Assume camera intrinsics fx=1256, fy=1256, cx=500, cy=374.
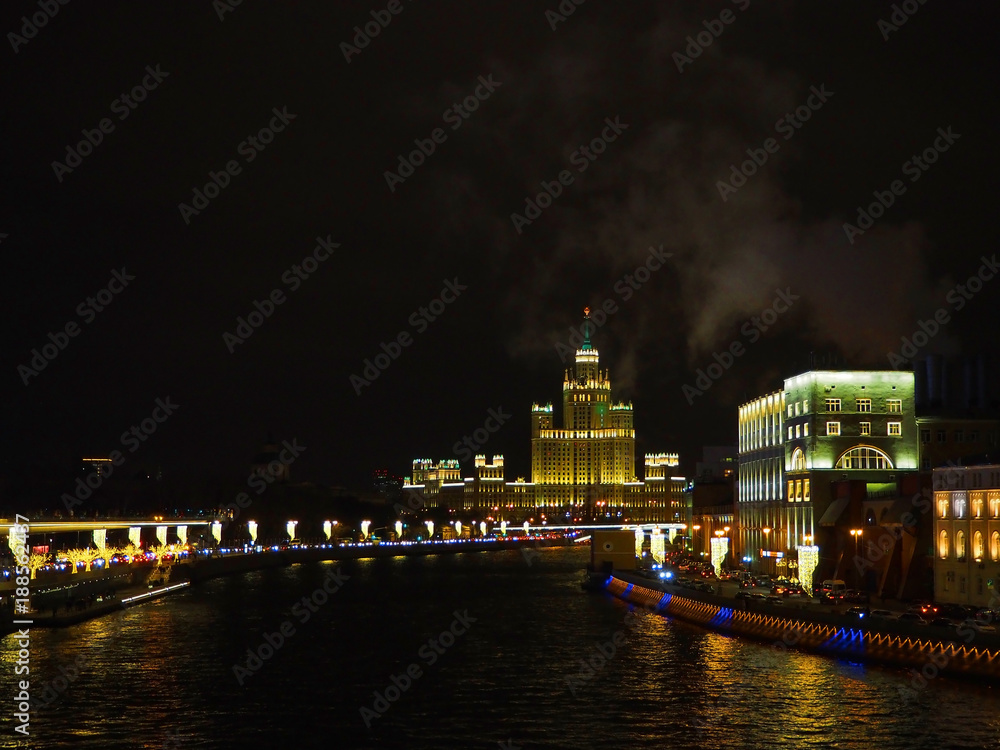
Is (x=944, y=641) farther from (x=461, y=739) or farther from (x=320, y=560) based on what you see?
(x=320, y=560)

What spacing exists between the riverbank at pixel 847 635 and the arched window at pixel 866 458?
14.6 meters

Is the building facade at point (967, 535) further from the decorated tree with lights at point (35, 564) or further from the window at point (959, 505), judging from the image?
the decorated tree with lights at point (35, 564)

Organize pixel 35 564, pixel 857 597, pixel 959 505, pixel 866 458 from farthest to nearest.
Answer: pixel 35 564 < pixel 866 458 < pixel 857 597 < pixel 959 505

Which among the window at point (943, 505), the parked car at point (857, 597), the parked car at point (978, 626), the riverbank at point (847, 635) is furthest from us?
the parked car at point (857, 597)

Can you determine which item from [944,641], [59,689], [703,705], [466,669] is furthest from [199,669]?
[944,641]

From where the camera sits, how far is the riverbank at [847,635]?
116 ft

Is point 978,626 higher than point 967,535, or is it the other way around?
point 967,535

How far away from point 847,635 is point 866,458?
29074mm

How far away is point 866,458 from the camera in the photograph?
68875 mm

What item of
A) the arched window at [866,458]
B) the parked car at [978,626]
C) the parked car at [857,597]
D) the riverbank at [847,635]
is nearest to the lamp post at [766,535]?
the arched window at [866,458]

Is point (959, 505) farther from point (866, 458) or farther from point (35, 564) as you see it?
point (35, 564)

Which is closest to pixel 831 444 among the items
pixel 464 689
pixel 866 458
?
pixel 866 458

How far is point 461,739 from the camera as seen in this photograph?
31109mm

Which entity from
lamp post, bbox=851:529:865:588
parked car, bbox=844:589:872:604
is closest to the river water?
parked car, bbox=844:589:872:604
